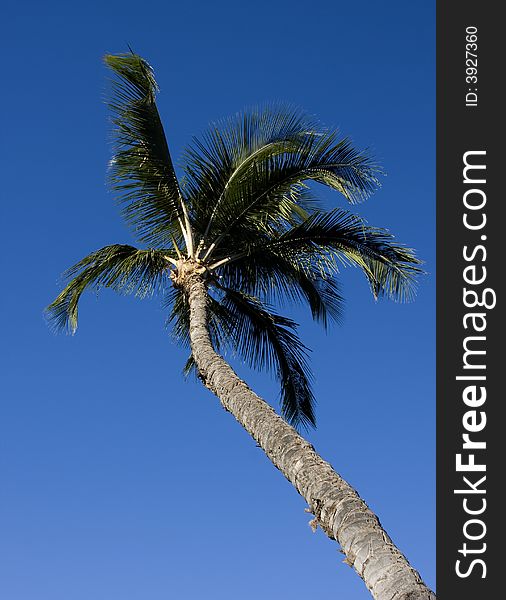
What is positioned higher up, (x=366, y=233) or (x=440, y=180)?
(x=366, y=233)

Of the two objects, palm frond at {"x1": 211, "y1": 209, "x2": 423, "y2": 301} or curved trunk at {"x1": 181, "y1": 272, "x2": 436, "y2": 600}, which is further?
palm frond at {"x1": 211, "y1": 209, "x2": 423, "y2": 301}

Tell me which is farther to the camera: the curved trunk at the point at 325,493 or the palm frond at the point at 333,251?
the palm frond at the point at 333,251

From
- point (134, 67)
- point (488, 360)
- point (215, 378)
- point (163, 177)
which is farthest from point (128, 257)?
point (488, 360)

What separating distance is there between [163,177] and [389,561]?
6.64 m

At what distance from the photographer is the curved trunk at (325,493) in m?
4.71

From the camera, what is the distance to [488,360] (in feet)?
16.6

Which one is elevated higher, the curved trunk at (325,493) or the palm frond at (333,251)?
the palm frond at (333,251)

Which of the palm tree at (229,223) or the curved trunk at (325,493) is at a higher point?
the palm tree at (229,223)

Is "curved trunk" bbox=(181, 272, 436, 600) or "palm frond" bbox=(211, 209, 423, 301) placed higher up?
"palm frond" bbox=(211, 209, 423, 301)

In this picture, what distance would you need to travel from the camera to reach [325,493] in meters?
5.67

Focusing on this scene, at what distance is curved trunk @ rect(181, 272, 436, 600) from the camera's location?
15.5 feet

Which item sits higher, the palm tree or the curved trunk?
the palm tree

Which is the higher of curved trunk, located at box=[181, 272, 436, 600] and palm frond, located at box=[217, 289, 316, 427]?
palm frond, located at box=[217, 289, 316, 427]

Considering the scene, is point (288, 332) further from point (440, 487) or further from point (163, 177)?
point (440, 487)
